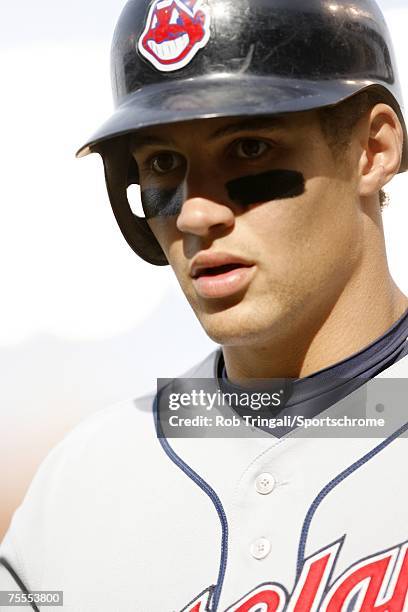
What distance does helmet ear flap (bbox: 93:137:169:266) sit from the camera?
276 centimetres

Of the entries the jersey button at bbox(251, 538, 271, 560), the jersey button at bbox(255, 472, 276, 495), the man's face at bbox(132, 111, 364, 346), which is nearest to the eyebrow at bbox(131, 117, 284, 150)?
the man's face at bbox(132, 111, 364, 346)

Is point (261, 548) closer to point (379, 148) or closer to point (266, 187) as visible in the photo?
point (266, 187)

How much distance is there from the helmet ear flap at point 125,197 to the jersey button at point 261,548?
816 mm

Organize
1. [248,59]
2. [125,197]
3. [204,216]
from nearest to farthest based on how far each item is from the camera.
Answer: [204,216] → [248,59] → [125,197]

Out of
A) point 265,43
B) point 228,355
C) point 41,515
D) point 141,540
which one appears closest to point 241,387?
point 228,355

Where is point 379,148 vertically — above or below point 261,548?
above

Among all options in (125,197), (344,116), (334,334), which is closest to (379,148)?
(344,116)

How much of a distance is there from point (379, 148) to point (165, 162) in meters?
0.49

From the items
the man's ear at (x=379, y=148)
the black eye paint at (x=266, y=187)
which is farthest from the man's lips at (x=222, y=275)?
the man's ear at (x=379, y=148)

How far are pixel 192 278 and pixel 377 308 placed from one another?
0.42 meters

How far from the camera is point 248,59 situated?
2432 millimetres

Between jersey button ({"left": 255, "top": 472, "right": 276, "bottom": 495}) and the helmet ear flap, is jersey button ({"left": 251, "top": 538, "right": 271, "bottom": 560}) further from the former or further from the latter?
the helmet ear flap

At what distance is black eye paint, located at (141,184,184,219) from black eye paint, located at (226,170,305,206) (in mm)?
139

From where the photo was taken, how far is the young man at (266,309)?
2330 millimetres
